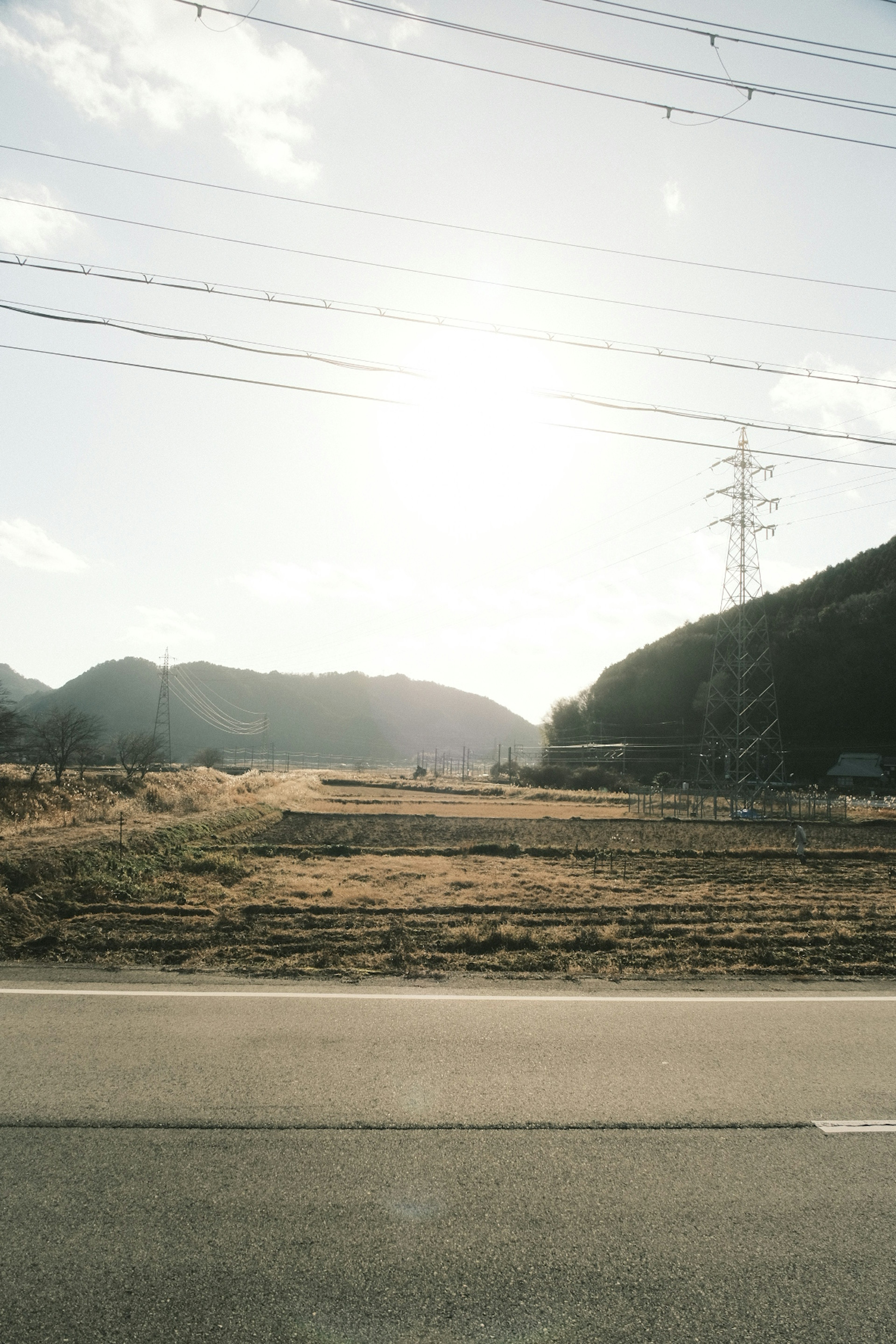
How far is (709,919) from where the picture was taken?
12.7m

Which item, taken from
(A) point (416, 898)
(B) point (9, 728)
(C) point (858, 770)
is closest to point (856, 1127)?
(A) point (416, 898)

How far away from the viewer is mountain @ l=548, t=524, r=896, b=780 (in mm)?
94312

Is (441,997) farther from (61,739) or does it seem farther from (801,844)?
(61,739)

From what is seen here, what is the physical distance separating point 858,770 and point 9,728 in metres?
81.4

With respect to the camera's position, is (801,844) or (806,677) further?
(806,677)

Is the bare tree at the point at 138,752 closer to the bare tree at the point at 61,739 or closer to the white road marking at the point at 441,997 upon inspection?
the bare tree at the point at 61,739

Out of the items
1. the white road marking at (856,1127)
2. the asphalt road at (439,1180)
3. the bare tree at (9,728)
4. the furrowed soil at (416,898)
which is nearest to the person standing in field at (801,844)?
the furrowed soil at (416,898)

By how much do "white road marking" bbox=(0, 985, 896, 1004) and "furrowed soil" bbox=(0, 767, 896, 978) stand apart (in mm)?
910

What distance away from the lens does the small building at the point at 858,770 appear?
8381cm

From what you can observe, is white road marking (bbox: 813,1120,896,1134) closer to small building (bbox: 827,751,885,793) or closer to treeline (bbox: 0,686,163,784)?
treeline (bbox: 0,686,163,784)

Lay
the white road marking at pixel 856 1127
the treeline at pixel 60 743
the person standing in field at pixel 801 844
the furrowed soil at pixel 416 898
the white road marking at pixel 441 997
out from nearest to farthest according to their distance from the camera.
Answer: the white road marking at pixel 856 1127, the white road marking at pixel 441 997, the furrowed soil at pixel 416 898, the person standing in field at pixel 801 844, the treeline at pixel 60 743

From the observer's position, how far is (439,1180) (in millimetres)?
4211

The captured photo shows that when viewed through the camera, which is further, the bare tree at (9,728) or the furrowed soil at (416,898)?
the bare tree at (9,728)

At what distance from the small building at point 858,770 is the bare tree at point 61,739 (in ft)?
232
